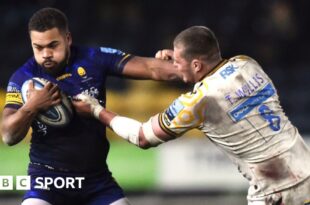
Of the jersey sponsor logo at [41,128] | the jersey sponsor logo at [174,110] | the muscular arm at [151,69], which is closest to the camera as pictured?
the jersey sponsor logo at [174,110]

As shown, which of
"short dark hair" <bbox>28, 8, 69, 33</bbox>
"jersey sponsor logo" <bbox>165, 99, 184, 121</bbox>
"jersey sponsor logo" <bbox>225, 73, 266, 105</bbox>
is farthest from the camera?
"short dark hair" <bbox>28, 8, 69, 33</bbox>

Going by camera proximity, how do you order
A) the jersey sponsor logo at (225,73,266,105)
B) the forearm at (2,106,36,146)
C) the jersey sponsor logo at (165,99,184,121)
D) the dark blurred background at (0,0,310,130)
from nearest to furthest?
the jersey sponsor logo at (225,73,266,105) → the jersey sponsor logo at (165,99,184,121) → the forearm at (2,106,36,146) → the dark blurred background at (0,0,310,130)

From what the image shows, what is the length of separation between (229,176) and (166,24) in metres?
3.38

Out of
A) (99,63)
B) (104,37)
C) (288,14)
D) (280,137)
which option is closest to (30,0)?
(104,37)

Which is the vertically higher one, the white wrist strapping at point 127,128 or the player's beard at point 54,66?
the player's beard at point 54,66

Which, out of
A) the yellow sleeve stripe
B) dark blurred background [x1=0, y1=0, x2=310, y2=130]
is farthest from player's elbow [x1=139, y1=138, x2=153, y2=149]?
dark blurred background [x1=0, y1=0, x2=310, y2=130]

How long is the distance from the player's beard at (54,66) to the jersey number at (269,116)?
158 centimetres

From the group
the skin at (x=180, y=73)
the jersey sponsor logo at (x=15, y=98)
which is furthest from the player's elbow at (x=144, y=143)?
the jersey sponsor logo at (x=15, y=98)

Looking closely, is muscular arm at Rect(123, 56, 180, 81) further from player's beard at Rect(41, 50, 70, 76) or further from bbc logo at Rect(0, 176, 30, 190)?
bbc logo at Rect(0, 176, 30, 190)

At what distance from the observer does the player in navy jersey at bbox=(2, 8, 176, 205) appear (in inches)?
288

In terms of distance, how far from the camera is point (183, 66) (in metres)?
7.05

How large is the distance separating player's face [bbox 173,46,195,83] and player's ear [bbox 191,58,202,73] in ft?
0.10

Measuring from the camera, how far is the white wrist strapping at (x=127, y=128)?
7325 millimetres

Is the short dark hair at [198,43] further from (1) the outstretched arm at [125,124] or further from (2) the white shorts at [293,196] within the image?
(2) the white shorts at [293,196]
